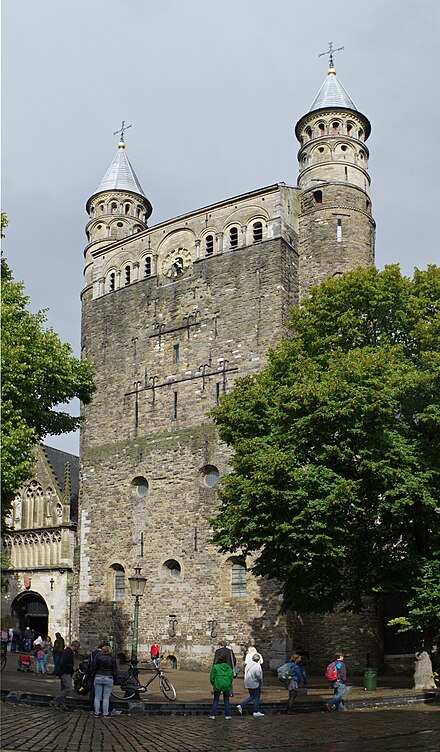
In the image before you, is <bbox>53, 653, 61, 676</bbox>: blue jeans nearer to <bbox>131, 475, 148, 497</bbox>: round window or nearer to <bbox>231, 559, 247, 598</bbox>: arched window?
<bbox>231, 559, 247, 598</bbox>: arched window

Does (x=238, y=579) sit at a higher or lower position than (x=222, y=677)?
higher

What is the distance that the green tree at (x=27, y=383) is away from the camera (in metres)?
19.4

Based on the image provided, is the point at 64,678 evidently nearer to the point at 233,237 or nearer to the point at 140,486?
the point at 140,486

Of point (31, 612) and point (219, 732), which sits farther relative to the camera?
point (31, 612)

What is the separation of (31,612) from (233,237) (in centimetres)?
2185

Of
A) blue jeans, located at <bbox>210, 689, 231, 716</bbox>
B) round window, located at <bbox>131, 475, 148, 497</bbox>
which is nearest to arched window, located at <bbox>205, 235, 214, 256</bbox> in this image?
round window, located at <bbox>131, 475, 148, 497</bbox>

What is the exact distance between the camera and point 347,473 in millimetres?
22062

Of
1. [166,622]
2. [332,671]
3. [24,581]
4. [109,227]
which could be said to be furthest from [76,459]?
[332,671]

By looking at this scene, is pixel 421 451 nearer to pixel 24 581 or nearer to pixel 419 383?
pixel 419 383

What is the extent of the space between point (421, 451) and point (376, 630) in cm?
1062

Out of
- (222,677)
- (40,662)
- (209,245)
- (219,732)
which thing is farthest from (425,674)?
(209,245)

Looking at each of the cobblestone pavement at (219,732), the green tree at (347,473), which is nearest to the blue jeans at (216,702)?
the cobblestone pavement at (219,732)

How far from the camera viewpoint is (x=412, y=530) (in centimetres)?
2284

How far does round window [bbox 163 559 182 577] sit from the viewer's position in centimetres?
3366
